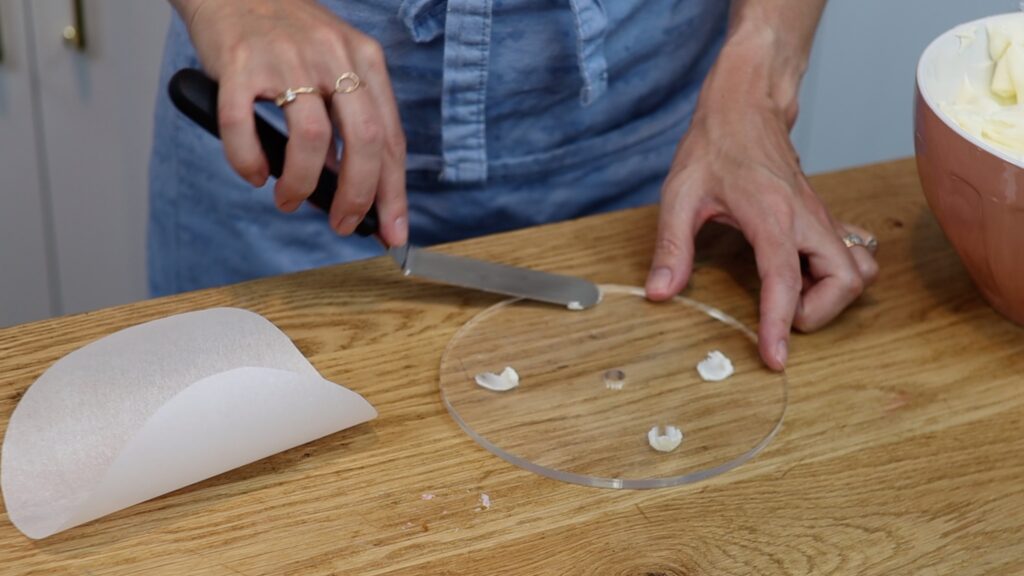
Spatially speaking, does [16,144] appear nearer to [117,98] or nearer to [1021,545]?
[117,98]

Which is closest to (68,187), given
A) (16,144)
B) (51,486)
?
(16,144)

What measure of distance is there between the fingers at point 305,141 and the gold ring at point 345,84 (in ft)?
0.05

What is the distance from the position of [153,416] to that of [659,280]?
35 centimetres

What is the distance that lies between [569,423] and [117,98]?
128cm

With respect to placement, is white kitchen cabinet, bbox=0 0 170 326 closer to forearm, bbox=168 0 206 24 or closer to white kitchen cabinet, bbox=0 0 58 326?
white kitchen cabinet, bbox=0 0 58 326

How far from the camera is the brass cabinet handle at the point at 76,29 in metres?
1.64

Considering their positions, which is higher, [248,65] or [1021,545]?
[248,65]

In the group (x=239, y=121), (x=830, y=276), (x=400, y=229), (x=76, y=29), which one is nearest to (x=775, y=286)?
(x=830, y=276)

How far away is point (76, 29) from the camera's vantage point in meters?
1.66

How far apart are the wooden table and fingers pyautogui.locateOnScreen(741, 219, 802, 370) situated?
0.07ft

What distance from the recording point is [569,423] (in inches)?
25.4

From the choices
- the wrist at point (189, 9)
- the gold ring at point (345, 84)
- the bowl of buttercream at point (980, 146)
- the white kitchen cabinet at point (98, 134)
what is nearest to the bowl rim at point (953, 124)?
Result: the bowl of buttercream at point (980, 146)

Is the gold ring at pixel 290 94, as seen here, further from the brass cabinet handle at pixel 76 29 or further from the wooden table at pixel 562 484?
the brass cabinet handle at pixel 76 29

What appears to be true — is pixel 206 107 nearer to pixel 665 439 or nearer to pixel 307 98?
pixel 307 98
